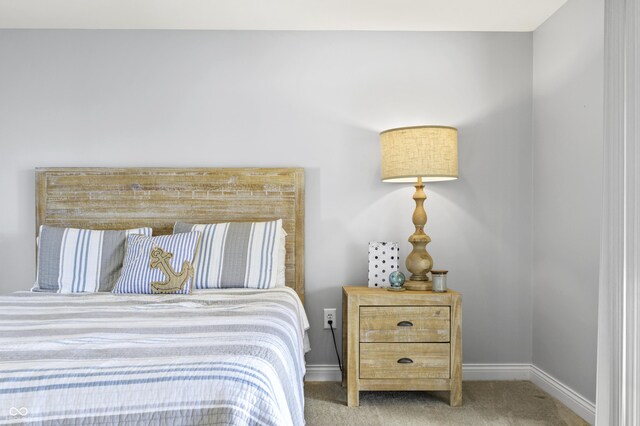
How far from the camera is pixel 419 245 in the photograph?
312 centimetres

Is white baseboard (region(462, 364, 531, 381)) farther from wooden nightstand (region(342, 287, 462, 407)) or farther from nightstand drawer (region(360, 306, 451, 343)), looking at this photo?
nightstand drawer (region(360, 306, 451, 343))

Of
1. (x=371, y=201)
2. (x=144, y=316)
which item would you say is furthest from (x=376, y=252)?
(x=144, y=316)

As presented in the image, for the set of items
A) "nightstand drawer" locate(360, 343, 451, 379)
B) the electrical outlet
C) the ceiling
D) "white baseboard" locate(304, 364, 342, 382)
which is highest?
the ceiling

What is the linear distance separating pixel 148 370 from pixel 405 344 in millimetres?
1811

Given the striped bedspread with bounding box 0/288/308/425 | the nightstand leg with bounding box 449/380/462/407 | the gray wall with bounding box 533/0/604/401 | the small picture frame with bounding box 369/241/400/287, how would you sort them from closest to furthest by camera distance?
the striped bedspread with bounding box 0/288/308/425 < the gray wall with bounding box 533/0/604/401 < the nightstand leg with bounding box 449/380/462/407 < the small picture frame with bounding box 369/241/400/287

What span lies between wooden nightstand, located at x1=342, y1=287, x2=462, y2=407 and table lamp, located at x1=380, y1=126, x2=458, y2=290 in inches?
8.0

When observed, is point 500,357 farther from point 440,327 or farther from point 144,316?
point 144,316

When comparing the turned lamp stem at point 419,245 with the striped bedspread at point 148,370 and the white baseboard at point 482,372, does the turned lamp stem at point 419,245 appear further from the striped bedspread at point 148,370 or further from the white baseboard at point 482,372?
the striped bedspread at point 148,370

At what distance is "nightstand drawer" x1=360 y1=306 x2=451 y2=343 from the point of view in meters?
2.90

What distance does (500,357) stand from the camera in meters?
3.42

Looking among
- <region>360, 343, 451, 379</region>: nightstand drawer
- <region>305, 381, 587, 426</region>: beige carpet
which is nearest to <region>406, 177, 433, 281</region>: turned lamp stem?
<region>360, 343, 451, 379</region>: nightstand drawer

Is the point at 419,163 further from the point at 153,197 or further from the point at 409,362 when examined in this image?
the point at 153,197

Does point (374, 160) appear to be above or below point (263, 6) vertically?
below

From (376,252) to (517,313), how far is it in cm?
106
